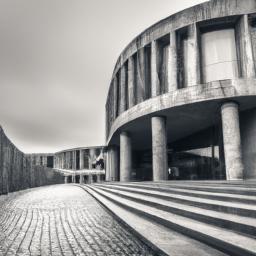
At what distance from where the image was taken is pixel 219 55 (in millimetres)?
18938

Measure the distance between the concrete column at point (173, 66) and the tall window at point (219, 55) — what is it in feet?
5.92

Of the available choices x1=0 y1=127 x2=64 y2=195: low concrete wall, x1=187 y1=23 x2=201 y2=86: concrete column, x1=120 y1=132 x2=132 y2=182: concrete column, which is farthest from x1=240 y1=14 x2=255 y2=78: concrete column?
x1=0 y1=127 x2=64 y2=195: low concrete wall

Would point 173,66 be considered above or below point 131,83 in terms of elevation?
below

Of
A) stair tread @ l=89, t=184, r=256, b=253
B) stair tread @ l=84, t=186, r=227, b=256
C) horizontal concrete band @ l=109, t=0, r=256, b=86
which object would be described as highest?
horizontal concrete band @ l=109, t=0, r=256, b=86

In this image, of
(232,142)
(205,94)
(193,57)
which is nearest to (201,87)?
(205,94)

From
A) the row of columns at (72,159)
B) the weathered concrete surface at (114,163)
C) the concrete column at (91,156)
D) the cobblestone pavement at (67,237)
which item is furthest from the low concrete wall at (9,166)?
the row of columns at (72,159)

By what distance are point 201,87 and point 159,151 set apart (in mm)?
5097

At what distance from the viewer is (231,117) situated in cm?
1681

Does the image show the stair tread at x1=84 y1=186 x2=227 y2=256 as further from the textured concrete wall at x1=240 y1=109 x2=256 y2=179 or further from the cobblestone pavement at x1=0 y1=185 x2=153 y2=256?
the textured concrete wall at x1=240 y1=109 x2=256 y2=179

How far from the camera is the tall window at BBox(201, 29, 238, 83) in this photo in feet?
60.6

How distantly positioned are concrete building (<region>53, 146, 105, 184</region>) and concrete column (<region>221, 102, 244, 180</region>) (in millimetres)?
51976

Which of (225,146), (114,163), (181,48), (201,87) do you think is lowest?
(114,163)

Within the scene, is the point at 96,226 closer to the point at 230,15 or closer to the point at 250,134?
the point at 250,134

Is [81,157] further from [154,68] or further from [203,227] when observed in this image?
[203,227]
